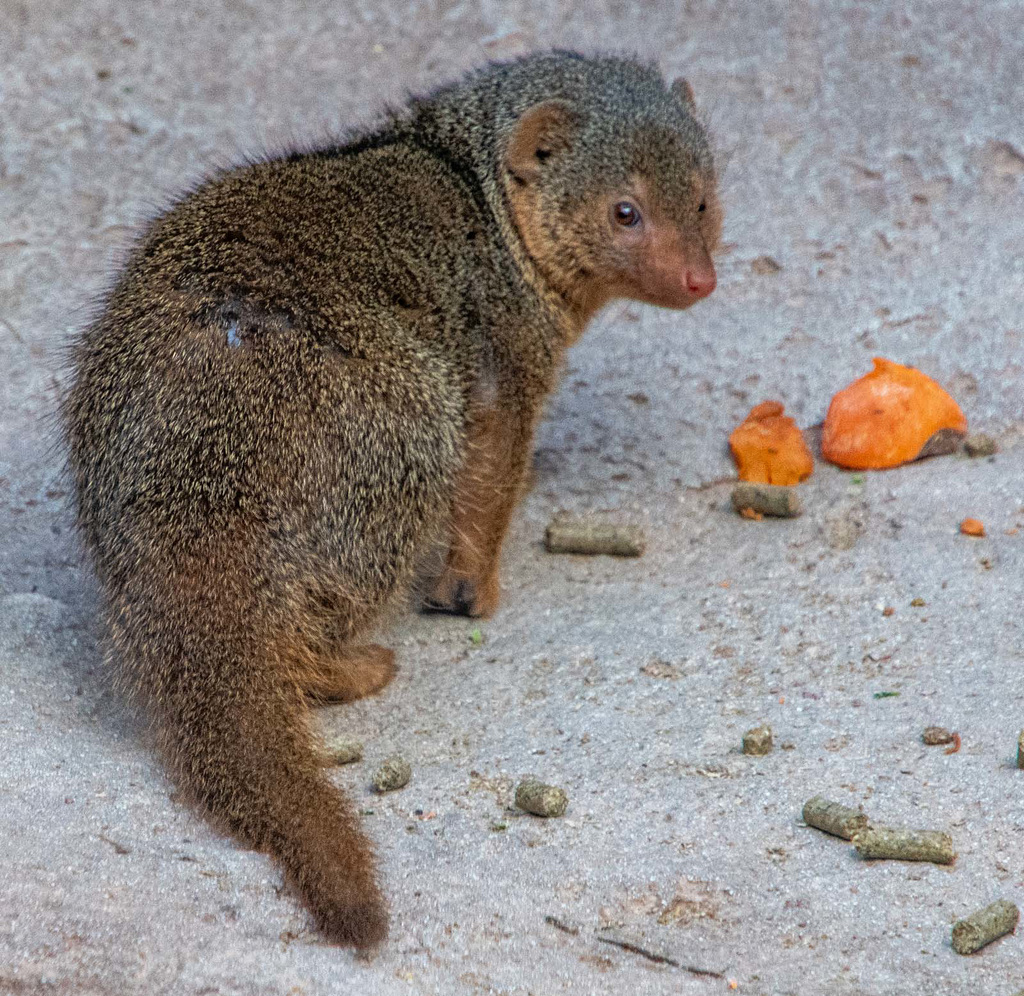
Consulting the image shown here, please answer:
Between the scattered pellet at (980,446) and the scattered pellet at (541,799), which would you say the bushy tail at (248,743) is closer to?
the scattered pellet at (541,799)

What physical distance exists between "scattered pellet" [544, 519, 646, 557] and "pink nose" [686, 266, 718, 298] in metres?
0.72

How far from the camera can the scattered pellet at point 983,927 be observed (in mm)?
2080

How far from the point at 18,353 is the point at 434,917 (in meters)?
2.72

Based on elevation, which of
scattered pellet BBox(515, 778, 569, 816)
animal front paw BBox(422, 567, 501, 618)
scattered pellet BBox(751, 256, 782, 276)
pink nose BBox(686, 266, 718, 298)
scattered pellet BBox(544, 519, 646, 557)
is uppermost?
pink nose BBox(686, 266, 718, 298)

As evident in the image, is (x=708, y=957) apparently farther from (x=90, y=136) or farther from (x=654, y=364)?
(x=90, y=136)

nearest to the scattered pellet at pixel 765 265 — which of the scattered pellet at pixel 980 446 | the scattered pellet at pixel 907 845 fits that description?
the scattered pellet at pixel 980 446

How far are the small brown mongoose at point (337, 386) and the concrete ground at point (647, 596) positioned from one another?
0.17 metres

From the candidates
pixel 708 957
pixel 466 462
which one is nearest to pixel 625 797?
pixel 708 957

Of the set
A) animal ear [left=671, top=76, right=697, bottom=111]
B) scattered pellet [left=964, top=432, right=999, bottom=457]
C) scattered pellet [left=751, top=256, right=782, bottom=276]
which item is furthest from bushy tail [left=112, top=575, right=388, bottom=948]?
scattered pellet [left=751, top=256, right=782, bottom=276]

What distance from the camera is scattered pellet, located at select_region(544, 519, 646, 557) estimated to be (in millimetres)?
3717

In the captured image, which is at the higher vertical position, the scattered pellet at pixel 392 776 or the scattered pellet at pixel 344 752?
the scattered pellet at pixel 392 776

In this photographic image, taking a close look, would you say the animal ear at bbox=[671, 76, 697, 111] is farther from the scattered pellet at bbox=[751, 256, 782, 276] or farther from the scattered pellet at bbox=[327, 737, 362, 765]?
the scattered pellet at bbox=[327, 737, 362, 765]

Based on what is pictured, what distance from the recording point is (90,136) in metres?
4.92

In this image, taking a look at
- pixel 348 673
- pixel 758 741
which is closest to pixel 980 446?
pixel 758 741
